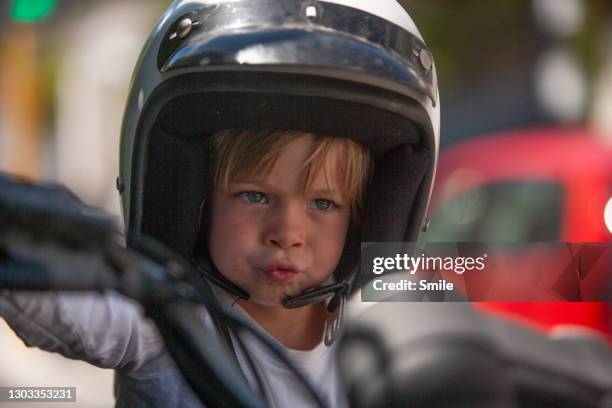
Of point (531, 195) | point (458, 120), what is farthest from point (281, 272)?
point (458, 120)

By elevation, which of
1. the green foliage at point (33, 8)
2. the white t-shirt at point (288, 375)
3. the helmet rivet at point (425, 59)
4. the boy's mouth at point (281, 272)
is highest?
the green foliage at point (33, 8)

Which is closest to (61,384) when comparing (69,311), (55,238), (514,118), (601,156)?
(69,311)

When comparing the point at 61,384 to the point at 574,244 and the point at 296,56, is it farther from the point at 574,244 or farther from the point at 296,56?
the point at 574,244

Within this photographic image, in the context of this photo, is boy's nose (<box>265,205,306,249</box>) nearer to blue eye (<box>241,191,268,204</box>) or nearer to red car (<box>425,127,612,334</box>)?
blue eye (<box>241,191,268,204</box>)

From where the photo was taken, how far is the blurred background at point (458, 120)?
1723 millimetres

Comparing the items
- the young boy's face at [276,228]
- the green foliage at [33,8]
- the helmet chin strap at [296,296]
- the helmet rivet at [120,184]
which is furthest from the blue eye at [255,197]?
the green foliage at [33,8]

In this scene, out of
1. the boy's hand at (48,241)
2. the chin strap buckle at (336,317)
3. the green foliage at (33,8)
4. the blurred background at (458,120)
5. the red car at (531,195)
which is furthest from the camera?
the green foliage at (33,8)

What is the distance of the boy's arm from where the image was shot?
3.57 ft

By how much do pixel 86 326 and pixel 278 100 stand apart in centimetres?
42

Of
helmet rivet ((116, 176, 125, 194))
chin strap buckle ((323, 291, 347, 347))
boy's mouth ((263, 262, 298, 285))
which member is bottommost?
chin strap buckle ((323, 291, 347, 347))

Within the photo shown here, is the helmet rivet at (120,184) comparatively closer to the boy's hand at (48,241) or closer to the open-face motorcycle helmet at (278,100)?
the open-face motorcycle helmet at (278,100)

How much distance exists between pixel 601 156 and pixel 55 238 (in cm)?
194

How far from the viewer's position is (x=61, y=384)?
58.7 inches

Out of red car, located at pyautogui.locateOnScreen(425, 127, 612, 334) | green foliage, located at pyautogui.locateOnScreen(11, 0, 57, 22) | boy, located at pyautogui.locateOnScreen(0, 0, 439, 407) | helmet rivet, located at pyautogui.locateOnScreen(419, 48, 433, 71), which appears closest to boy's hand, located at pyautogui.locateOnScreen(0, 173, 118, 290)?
boy, located at pyautogui.locateOnScreen(0, 0, 439, 407)
